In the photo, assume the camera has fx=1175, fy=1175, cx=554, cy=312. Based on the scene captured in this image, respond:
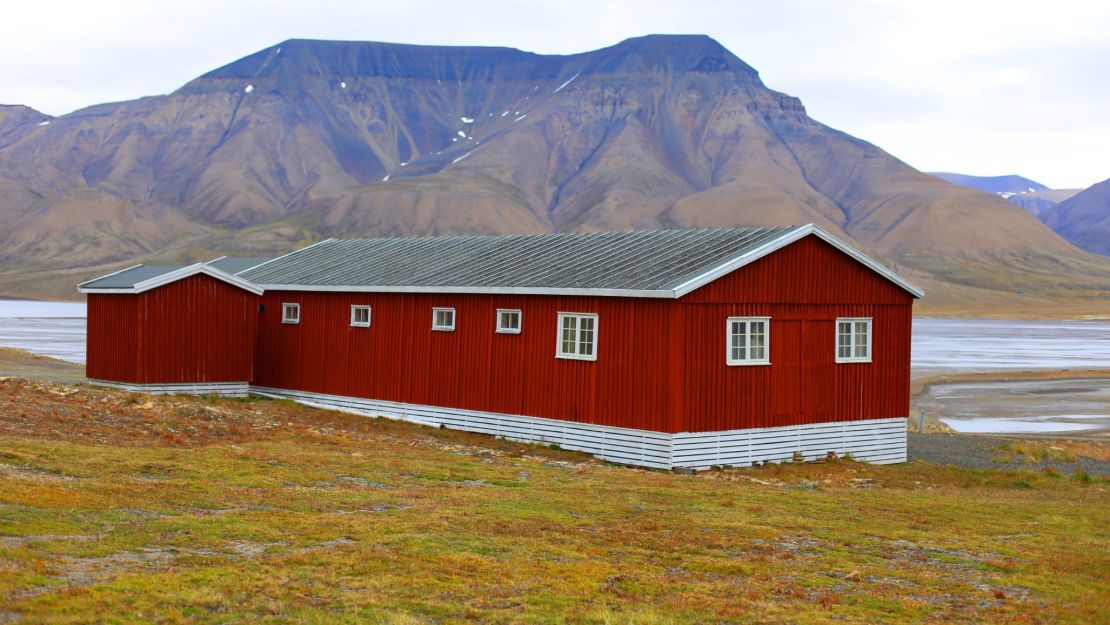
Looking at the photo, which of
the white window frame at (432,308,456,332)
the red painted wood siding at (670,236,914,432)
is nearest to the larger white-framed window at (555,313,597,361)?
the red painted wood siding at (670,236,914,432)

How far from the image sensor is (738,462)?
82.1ft

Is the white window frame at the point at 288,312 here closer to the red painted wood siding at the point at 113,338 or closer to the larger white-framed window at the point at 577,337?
the red painted wood siding at the point at 113,338

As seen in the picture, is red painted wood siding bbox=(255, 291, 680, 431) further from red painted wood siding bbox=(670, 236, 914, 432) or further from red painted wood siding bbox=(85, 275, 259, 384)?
red painted wood siding bbox=(85, 275, 259, 384)

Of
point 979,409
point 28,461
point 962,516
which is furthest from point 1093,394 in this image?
point 28,461

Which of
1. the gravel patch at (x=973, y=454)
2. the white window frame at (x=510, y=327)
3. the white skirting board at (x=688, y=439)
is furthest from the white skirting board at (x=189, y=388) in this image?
the gravel patch at (x=973, y=454)

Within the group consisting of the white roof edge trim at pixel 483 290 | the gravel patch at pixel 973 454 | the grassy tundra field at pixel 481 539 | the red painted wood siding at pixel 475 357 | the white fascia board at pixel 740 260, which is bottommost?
the gravel patch at pixel 973 454

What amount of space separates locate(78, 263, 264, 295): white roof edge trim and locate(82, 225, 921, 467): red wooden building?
0.30ft

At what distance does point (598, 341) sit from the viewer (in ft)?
82.9

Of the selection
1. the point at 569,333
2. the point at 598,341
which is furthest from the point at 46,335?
the point at 598,341

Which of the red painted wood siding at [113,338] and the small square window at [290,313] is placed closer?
the red painted wood siding at [113,338]

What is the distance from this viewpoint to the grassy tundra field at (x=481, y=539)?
10781 mm

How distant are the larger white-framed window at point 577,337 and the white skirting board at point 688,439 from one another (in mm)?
1522

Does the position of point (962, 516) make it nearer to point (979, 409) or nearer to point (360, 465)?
point (360, 465)

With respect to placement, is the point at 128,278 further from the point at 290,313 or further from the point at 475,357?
the point at 475,357
